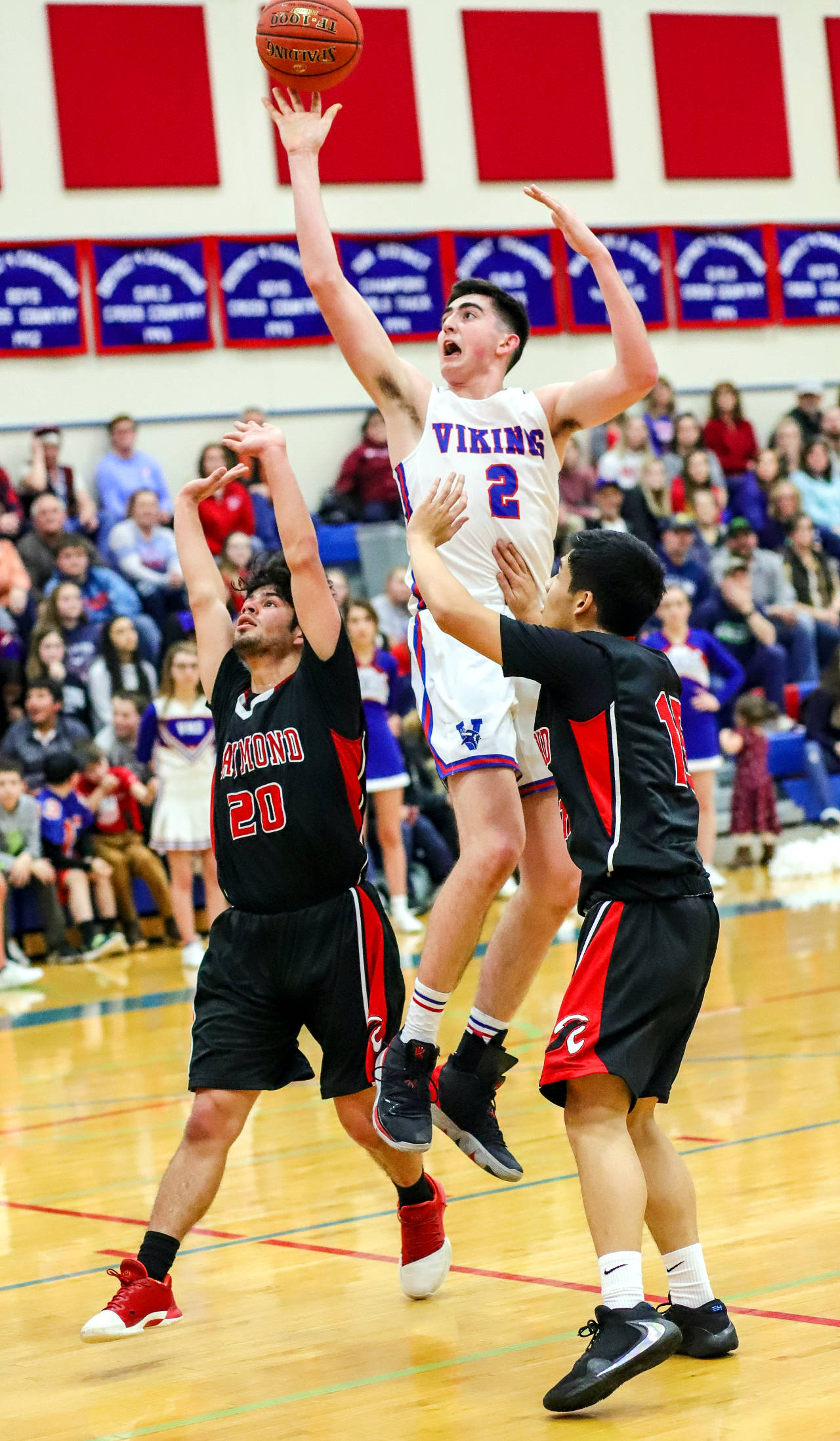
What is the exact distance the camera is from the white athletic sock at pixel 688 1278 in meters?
3.78

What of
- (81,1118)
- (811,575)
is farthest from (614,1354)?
(811,575)

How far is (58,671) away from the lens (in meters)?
11.7

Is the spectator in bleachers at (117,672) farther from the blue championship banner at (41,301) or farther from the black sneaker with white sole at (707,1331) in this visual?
the black sneaker with white sole at (707,1331)

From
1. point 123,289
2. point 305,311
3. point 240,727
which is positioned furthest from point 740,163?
point 240,727

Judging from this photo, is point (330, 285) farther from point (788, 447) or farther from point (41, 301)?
point (788, 447)

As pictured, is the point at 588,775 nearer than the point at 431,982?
Result: Yes

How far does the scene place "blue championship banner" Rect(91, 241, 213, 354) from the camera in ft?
48.3

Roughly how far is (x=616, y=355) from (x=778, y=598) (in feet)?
34.2

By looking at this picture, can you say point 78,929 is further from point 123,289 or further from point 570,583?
point 570,583

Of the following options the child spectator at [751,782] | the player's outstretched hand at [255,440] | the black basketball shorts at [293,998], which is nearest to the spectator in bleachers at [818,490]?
the child spectator at [751,782]

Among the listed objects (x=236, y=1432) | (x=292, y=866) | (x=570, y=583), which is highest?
(x=570, y=583)

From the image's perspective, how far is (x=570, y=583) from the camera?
3.94m

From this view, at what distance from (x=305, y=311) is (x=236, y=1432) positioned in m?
12.9

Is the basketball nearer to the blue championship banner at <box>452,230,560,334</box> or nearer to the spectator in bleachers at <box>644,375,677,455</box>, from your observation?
the spectator in bleachers at <box>644,375,677,455</box>
